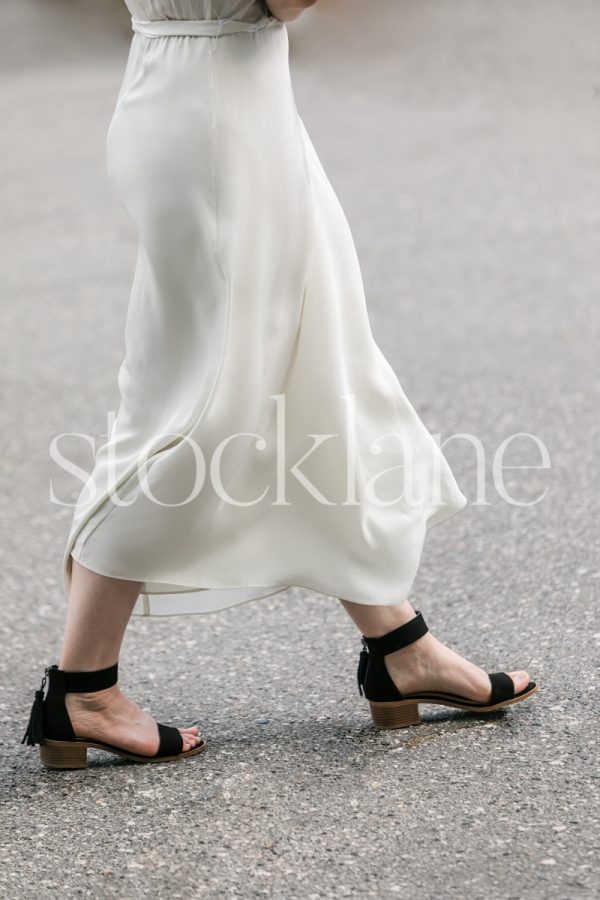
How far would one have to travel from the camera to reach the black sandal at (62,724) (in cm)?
245

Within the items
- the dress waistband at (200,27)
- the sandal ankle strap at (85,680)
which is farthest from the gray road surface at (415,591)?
the dress waistband at (200,27)

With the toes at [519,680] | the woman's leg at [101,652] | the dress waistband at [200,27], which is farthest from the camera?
the toes at [519,680]

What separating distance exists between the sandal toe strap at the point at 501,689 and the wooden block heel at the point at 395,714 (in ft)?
0.50

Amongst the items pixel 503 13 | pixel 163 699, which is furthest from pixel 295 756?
pixel 503 13

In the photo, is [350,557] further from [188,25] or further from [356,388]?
[188,25]

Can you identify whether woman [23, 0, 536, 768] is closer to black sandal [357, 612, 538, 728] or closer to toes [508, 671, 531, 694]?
black sandal [357, 612, 538, 728]

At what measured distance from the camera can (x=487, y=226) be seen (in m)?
6.99

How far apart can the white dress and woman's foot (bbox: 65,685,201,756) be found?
0.22 meters

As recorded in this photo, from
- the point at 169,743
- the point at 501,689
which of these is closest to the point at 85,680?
the point at 169,743

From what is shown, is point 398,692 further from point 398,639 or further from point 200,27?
point 200,27

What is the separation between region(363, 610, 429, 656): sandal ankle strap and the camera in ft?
8.22

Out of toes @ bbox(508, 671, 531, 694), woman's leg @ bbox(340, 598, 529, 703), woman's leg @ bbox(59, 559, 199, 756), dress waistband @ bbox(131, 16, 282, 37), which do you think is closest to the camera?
dress waistband @ bbox(131, 16, 282, 37)

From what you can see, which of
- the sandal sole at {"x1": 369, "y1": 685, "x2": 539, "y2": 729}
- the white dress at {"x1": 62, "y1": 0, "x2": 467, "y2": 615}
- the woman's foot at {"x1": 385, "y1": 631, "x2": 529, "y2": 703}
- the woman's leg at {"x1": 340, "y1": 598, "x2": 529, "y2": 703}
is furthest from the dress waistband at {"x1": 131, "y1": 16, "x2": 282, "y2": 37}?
the sandal sole at {"x1": 369, "y1": 685, "x2": 539, "y2": 729}

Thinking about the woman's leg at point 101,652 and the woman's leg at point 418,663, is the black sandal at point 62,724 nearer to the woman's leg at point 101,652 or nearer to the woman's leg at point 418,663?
the woman's leg at point 101,652
